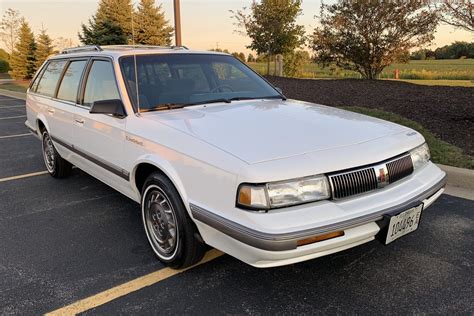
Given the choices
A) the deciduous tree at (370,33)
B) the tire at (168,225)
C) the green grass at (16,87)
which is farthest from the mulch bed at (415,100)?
the green grass at (16,87)

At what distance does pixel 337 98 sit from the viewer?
33.0ft

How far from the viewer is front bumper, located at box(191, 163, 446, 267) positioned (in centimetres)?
223

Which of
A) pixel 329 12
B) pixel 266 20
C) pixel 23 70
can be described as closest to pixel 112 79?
pixel 329 12

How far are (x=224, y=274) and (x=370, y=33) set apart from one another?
1337 centimetres

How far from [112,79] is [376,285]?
2773mm

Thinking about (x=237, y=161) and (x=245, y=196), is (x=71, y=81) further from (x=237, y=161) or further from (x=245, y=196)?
(x=245, y=196)

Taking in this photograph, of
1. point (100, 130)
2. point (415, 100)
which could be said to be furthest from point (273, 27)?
point (100, 130)

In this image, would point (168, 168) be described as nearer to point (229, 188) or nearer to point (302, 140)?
point (229, 188)

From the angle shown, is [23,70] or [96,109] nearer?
[96,109]

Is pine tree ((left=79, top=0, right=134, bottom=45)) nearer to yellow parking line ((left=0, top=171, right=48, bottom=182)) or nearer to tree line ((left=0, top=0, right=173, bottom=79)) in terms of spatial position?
tree line ((left=0, top=0, right=173, bottom=79))

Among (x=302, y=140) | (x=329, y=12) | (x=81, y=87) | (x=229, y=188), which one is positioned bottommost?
(x=229, y=188)

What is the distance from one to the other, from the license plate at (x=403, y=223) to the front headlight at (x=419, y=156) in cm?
43

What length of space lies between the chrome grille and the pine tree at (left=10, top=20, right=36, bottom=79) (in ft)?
104

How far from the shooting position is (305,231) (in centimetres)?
224
